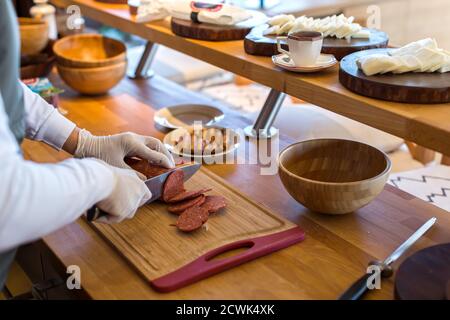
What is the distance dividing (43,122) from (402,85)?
0.78m

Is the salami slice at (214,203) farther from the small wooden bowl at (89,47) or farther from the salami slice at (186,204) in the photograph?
the small wooden bowl at (89,47)

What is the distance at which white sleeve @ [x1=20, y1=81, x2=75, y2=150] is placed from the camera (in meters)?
1.29

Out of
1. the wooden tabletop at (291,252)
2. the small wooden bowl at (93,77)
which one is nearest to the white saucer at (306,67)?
the wooden tabletop at (291,252)

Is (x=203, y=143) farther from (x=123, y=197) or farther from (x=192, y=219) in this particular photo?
(x=123, y=197)

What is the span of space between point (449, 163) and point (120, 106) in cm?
119

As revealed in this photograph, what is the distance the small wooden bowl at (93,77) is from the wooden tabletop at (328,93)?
217 millimetres

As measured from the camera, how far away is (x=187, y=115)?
187 cm

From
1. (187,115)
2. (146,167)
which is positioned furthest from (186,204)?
(187,115)

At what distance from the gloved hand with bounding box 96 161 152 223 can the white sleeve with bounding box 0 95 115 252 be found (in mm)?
87

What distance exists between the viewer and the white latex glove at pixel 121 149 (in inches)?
50.5

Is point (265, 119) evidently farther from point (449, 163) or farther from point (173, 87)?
point (449, 163)

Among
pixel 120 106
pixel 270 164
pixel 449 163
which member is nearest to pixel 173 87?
pixel 120 106
